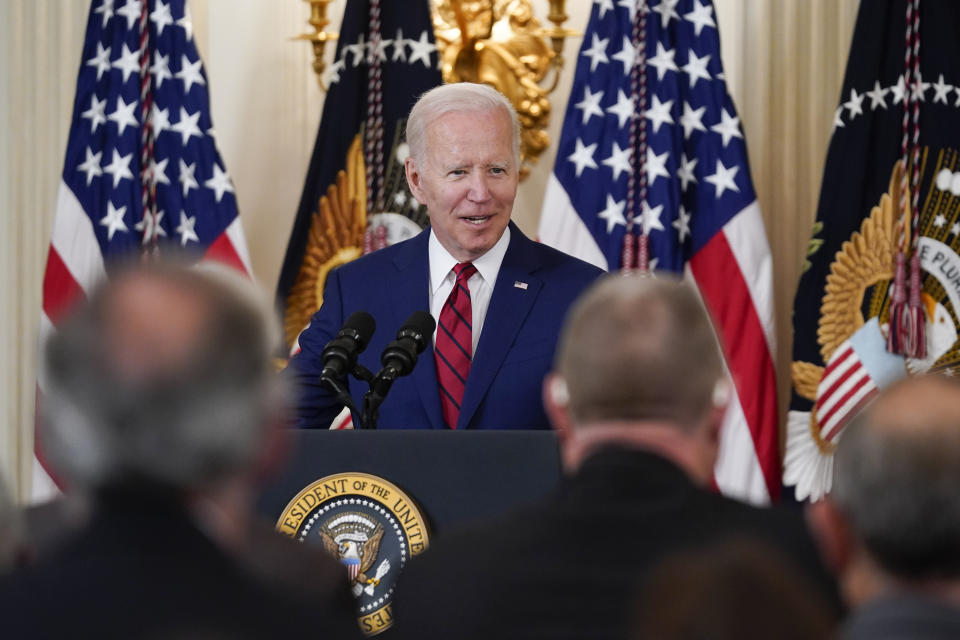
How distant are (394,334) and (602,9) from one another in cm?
215

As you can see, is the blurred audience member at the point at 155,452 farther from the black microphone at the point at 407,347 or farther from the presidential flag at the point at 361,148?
the presidential flag at the point at 361,148

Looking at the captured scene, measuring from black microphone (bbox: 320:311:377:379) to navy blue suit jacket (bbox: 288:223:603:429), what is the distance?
0.28 metres

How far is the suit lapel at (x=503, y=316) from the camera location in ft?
9.66

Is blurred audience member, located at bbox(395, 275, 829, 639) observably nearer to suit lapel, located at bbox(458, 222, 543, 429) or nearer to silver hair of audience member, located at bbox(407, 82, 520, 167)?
suit lapel, located at bbox(458, 222, 543, 429)

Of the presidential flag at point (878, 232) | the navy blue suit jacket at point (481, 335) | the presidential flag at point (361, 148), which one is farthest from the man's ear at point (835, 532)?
the presidential flag at point (361, 148)

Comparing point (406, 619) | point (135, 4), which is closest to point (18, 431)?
point (135, 4)

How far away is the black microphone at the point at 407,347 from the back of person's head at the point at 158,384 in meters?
1.34

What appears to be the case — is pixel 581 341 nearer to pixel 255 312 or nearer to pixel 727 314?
pixel 255 312

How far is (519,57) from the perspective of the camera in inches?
199

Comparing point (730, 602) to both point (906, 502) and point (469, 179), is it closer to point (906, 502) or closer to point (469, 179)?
point (906, 502)

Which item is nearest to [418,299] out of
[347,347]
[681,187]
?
[347,347]

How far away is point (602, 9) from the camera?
4844mm

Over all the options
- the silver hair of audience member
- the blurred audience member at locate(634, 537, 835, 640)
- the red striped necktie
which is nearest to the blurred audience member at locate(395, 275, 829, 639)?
the blurred audience member at locate(634, 537, 835, 640)

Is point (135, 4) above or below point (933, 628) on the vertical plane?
above
